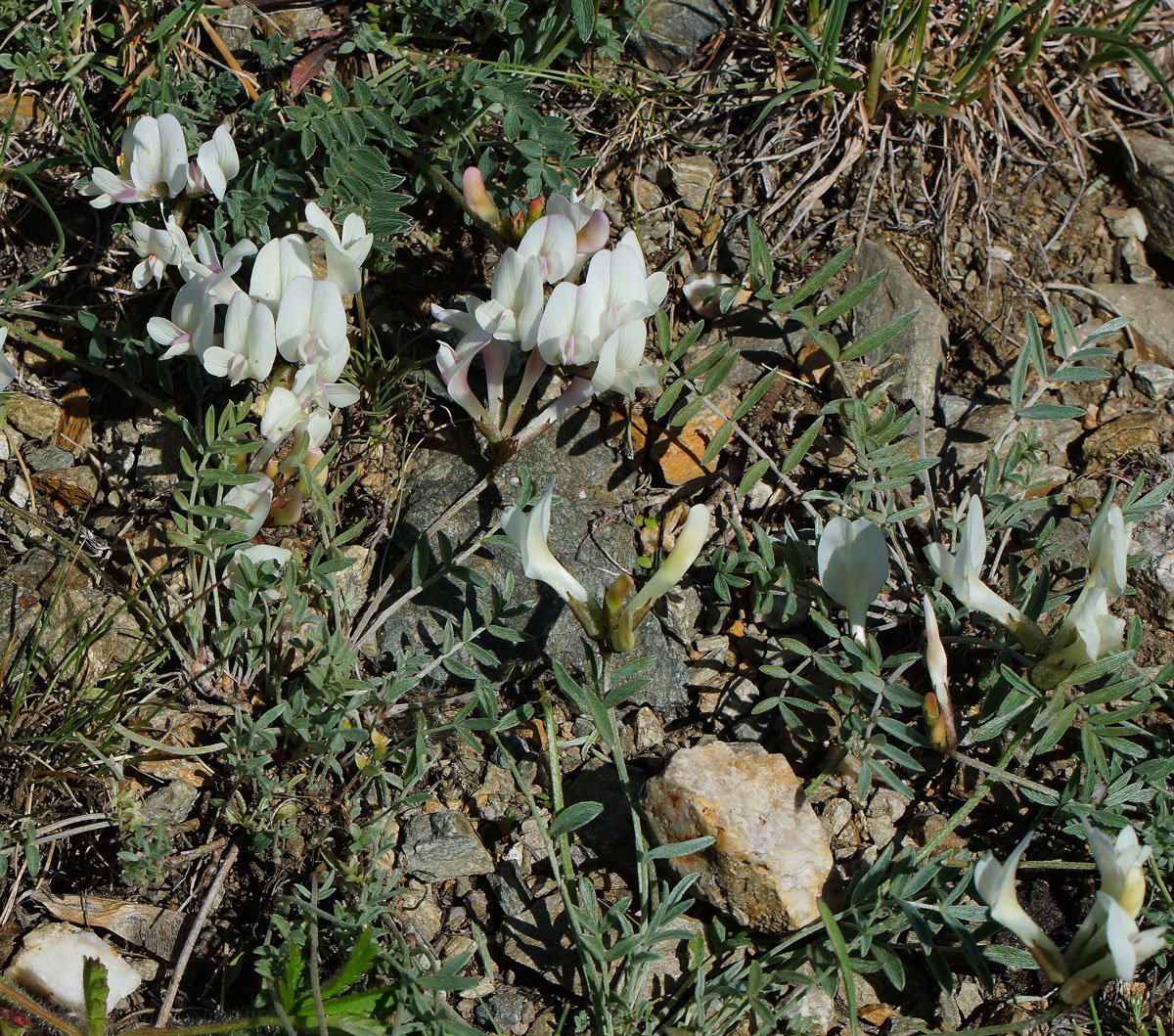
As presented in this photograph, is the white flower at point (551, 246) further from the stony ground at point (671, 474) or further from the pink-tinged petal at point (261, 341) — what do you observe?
the pink-tinged petal at point (261, 341)

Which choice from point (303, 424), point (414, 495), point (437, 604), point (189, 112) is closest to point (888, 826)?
point (437, 604)

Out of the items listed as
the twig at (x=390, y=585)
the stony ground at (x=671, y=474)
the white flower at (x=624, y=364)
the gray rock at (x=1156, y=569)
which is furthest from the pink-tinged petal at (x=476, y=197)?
the gray rock at (x=1156, y=569)

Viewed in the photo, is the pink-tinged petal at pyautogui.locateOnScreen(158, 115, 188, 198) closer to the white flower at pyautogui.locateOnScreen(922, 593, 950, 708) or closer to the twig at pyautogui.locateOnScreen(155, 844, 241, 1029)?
the twig at pyautogui.locateOnScreen(155, 844, 241, 1029)

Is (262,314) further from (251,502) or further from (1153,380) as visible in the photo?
(1153,380)

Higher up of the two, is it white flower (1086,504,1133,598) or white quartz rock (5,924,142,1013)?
white flower (1086,504,1133,598)

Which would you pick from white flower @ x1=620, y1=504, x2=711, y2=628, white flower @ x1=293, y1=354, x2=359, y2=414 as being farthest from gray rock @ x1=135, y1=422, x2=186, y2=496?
white flower @ x1=620, y1=504, x2=711, y2=628

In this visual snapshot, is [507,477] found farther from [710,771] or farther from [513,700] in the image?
[710,771]

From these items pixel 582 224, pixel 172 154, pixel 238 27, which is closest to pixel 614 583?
pixel 582 224

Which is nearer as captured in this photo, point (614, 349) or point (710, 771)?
point (710, 771)
